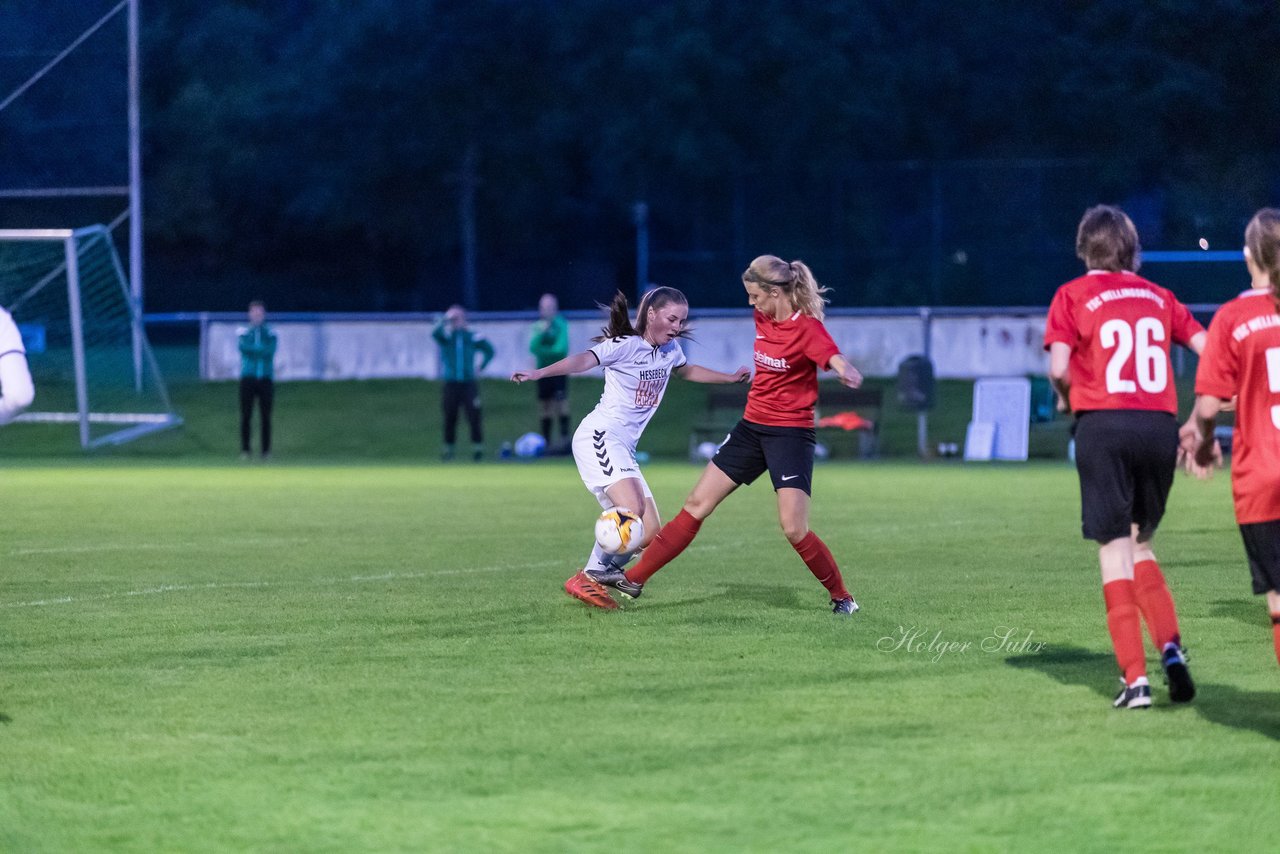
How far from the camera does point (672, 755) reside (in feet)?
18.5

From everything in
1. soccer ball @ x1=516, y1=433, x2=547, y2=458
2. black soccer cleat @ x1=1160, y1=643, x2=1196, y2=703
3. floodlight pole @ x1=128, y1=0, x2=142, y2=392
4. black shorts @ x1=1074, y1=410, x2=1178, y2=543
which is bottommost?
soccer ball @ x1=516, y1=433, x2=547, y2=458

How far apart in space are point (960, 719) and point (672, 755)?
1.19m

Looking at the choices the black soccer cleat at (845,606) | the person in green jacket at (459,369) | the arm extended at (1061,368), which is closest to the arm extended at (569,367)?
the black soccer cleat at (845,606)

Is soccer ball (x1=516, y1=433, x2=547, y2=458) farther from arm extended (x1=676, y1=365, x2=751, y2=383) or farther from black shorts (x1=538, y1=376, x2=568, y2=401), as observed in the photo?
arm extended (x1=676, y1=365, x2=751, y2=383)

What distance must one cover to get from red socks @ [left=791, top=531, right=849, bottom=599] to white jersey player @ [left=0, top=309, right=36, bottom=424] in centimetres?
404

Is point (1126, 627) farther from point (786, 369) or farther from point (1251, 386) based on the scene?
point (786, 369)

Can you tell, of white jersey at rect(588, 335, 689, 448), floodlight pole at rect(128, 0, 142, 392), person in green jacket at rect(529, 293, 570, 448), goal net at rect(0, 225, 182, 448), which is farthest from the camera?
floodlight pole at rect(128, 0, 142, 392)

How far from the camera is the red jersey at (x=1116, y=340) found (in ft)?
20.9

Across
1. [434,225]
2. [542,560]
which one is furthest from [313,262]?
[542,560]

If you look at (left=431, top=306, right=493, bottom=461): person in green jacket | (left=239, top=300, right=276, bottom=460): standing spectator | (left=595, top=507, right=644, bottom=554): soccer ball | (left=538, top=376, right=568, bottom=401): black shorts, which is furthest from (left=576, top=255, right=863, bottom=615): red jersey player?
(left=239, top=300, right=276, bottom=460): standing spectator

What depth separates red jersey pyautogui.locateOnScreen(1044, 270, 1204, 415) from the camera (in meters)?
6.38

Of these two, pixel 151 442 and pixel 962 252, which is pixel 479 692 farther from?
pixel 962 252

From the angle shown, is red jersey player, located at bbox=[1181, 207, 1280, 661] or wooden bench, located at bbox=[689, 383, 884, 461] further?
wooden bench, located at bbox=[689, 383, 884, 461]

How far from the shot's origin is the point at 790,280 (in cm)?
879
